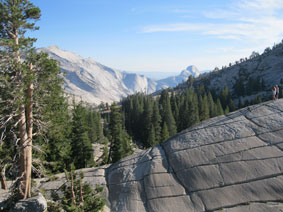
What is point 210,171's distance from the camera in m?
15.1

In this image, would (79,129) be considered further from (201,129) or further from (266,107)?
(266,107)

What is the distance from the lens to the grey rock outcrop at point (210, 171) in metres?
13.2

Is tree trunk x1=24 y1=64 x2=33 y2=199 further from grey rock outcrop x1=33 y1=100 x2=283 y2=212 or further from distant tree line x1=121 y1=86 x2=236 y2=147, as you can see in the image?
distant tree line x1=121 y1=86 x2=236 y2=147

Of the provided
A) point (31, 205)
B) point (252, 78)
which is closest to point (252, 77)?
point (252, 78)

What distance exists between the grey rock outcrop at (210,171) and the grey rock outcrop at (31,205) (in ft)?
17.8

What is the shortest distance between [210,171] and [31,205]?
1226 centimetres

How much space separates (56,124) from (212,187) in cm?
1172

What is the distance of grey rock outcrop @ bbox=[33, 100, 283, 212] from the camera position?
1324 centimetres

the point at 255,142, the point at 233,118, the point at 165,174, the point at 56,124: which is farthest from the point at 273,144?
the point at 56,124

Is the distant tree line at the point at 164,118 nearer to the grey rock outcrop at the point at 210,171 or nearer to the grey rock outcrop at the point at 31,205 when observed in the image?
the grey rock outcrop at the point at 210,171

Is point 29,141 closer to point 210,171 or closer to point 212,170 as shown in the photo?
point 210,171

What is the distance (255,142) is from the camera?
633 inches

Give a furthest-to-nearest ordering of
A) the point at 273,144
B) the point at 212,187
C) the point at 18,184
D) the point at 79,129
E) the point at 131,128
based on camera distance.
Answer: the point at 131,128 < the point at 79,129 < the point at 273,144 < the point at 212,187 < the point at 18,184

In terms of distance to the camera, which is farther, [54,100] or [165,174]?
[165,174]
